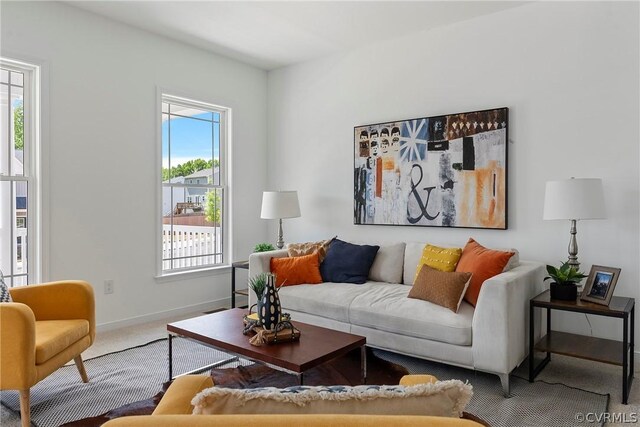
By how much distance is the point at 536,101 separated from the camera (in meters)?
3.44

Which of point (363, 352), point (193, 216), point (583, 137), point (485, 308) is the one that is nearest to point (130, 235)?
point (193, 216)

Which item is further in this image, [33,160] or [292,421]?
[33,160]

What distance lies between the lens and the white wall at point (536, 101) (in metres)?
3.12

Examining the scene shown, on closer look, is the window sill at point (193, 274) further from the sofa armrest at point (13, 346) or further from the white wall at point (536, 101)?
the sofa armrest at point (13, 346)

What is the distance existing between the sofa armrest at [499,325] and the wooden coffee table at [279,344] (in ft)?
2.31

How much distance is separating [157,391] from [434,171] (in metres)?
2.70

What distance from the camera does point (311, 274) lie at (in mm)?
3734

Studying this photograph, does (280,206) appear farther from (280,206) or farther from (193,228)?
(193,228)

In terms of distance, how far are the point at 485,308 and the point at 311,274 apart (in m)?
Answer: 1.53

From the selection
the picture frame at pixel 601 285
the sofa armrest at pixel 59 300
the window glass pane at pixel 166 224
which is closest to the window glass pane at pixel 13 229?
the sofa armrest at pixel 59 300

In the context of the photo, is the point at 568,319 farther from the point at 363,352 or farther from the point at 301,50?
the point at 301,50

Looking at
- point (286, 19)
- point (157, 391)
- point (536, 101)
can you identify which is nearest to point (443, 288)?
point (536, 101)

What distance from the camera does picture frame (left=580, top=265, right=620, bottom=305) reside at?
269cm

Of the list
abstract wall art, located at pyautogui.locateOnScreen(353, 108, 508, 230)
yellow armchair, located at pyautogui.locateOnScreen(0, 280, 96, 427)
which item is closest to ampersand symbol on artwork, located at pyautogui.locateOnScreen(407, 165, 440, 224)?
abstract wall art, located at pyautogui.locateOnScreen(353, 108, 508, 230)
